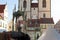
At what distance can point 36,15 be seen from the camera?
1771mm

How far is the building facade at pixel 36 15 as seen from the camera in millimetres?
1700

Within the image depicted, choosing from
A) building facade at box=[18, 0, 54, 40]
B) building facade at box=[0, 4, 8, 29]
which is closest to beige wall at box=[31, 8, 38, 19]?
building facade at box=[18, 0, 54, 40]

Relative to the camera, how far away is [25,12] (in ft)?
5.78

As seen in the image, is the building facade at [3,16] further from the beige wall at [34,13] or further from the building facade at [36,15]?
the beige wall at [34,13]

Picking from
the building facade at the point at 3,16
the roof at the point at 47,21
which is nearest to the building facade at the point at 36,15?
the roof at the point at 47,21

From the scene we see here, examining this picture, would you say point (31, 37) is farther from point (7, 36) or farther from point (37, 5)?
point (37, 5)

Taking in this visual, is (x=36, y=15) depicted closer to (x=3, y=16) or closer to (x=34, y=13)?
(x=34, y=13)

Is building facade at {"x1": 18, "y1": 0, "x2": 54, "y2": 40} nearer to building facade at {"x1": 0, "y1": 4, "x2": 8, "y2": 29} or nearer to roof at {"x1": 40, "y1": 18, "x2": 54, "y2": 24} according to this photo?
roof at {"x1": 40, "y1": 18, "x2": 54, "y2": 24}

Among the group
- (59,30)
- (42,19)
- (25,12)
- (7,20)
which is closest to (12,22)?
(7,20)

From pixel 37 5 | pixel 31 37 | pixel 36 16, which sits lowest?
pixel 31 37

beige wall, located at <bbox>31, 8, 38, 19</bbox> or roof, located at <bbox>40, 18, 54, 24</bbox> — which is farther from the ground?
beige wall, located at <bbox>31, 8, 38, 19</bbox>

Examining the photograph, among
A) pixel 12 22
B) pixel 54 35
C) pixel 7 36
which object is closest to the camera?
pixel 54 35

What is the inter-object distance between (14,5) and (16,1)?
0.18ft

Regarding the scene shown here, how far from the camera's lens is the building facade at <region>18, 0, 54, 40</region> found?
1700mm
